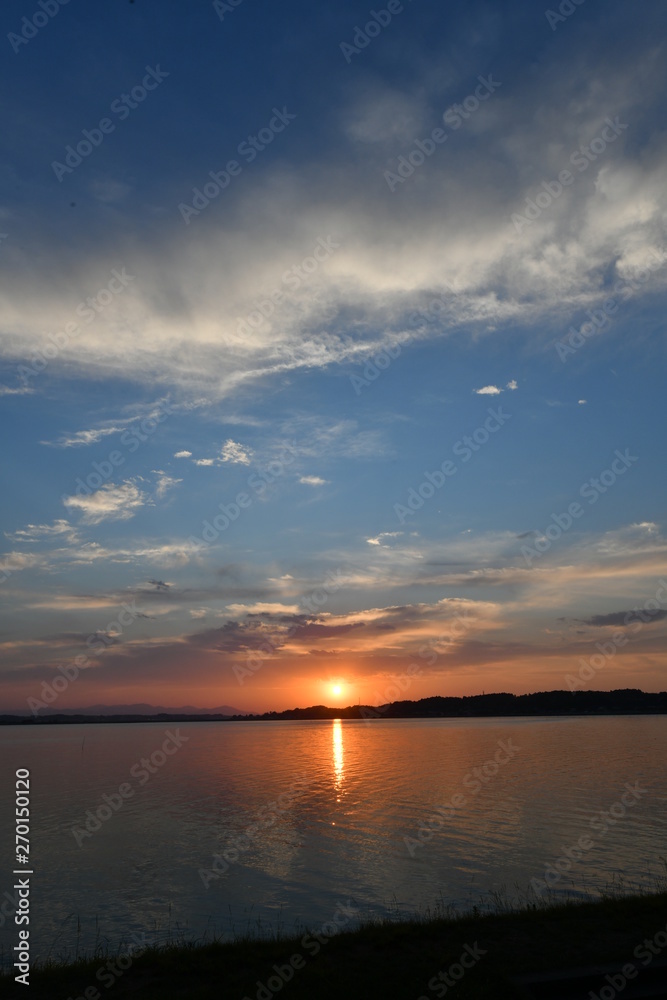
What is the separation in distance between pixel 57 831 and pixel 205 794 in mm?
22698

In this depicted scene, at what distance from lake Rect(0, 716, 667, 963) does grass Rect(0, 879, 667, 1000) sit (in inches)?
223

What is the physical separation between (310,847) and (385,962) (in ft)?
75.8

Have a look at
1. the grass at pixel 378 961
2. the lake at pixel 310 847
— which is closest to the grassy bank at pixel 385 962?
the grass at pixel 378 961

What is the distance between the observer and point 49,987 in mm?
16047

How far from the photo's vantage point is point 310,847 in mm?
38094

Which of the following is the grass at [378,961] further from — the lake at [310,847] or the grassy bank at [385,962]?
the lake at [310,847]

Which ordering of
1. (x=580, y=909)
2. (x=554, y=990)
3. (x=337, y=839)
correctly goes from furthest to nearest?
1. (x=337, y=839)
2. (x=580, y=909)
3. (x=554, y=990)

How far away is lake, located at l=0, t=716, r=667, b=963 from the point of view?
2611 cm

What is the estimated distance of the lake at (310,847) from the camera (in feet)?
85.7

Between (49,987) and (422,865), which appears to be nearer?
(49,987)

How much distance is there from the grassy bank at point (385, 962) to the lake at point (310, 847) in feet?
19.1

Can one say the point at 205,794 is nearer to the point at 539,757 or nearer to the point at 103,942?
the point at 103,942

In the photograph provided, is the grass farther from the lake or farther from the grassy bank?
the lake

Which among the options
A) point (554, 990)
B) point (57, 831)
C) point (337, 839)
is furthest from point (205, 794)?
point (554, 990)
